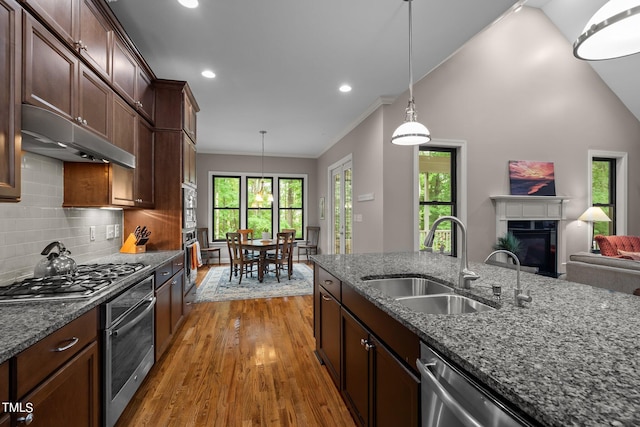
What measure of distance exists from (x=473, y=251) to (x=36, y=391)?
501 centimetres

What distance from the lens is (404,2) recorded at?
7.05 feet

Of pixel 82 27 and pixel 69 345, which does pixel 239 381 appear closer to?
pixel 69 345

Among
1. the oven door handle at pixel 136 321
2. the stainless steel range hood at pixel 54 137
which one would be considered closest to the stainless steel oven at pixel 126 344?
the oven door handle at pixel 136 321

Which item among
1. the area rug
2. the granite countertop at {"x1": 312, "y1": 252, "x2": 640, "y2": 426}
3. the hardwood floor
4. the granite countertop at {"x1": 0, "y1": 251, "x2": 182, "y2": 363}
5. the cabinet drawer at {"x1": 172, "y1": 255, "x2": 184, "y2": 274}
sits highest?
the granite countertop at {"x1": 312, "y1": 252, "x2": 640, "y2": 426}

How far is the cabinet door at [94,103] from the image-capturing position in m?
1.76

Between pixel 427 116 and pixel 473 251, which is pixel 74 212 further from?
pixel 473 251

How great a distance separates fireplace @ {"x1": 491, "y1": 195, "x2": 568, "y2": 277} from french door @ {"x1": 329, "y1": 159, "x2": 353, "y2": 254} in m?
2.41

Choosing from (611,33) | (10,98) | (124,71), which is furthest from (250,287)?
(611,33)

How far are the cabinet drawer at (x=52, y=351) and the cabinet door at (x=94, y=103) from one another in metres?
1.19

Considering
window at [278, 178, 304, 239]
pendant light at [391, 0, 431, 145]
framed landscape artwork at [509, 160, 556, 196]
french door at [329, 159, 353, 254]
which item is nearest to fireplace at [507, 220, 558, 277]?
framed landscape artwork at [509, 160, 556, 196]

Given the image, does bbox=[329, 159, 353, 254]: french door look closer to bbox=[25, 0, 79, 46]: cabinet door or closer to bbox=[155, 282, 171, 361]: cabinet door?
bbox=[155, 282, 171, 361]: cabinet door

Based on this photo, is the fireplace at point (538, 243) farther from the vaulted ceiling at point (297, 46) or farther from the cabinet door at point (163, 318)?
the cabinet door at point (163, 318)

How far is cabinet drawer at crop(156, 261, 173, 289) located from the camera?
224cm

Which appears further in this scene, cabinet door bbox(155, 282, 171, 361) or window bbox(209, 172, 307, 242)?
window bbox(209, 172, 307, 242)
